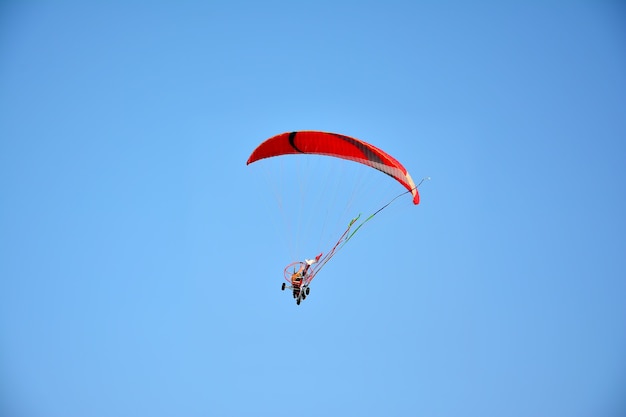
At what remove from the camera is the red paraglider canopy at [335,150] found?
31.9 meters

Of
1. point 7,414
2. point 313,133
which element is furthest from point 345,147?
point 7,414

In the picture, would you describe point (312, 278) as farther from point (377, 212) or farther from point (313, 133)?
point (313, 133)

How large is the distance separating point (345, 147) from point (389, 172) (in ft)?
7.06

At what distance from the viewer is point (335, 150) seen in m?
33.2

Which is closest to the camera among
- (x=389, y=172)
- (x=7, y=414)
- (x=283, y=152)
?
(x=389, y=172)

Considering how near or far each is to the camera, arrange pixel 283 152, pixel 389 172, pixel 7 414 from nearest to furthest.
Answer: pixel 389 172 → pixel 283 152 → pixel 7 414

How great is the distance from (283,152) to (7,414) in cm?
6783

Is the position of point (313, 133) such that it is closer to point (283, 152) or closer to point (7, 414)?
point (283, 152)

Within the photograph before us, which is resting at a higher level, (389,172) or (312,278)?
(389,172)

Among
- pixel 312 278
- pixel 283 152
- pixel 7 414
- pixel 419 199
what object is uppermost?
pixel 7 414

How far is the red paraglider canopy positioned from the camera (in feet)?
105

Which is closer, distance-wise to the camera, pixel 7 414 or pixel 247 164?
pixel 247 164

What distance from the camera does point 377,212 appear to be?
34.0 meters

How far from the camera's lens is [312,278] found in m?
33.0
